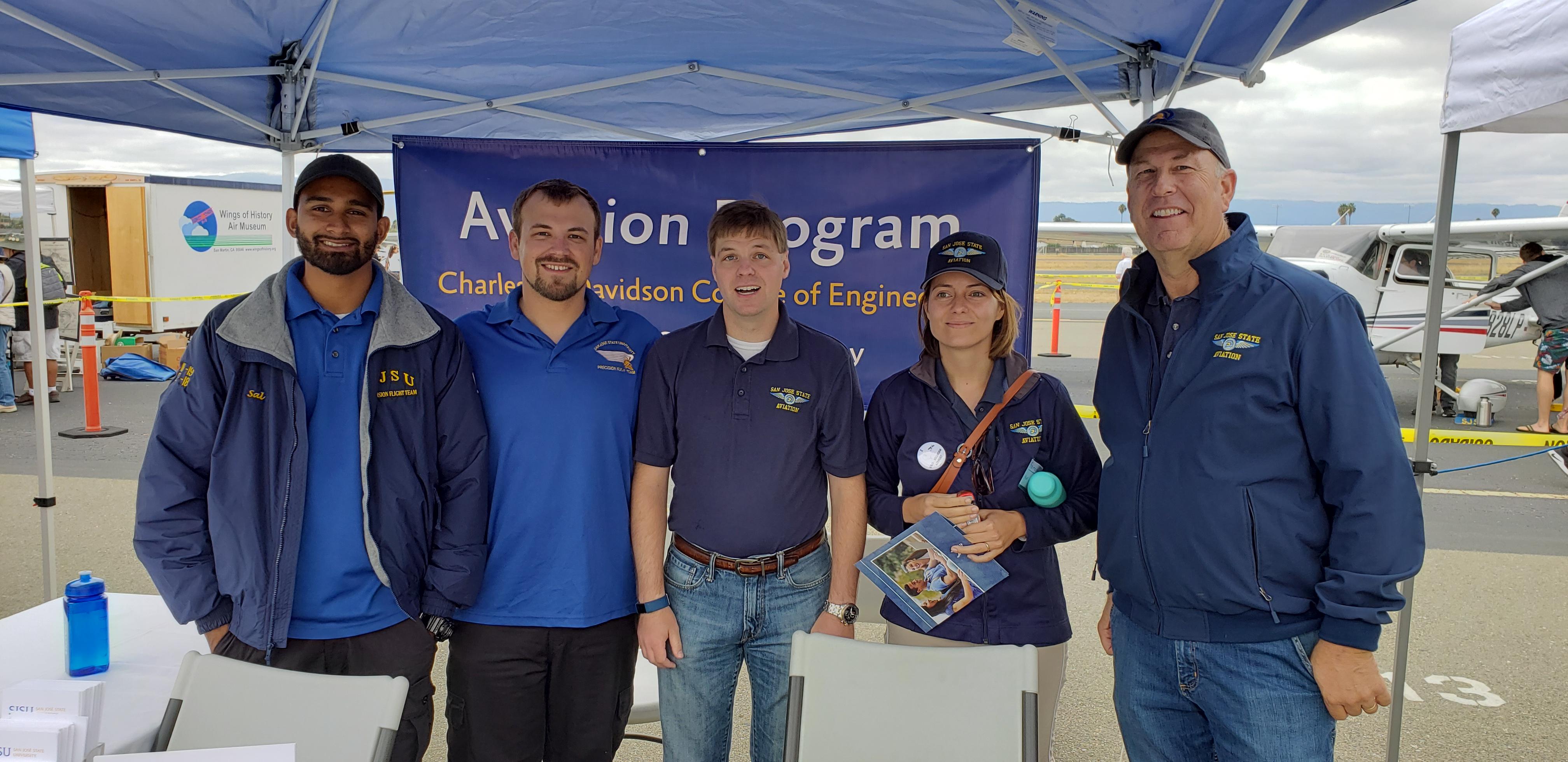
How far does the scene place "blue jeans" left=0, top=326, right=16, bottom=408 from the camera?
32.9ft

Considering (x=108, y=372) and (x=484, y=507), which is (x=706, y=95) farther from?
A: (x=108, y=372)

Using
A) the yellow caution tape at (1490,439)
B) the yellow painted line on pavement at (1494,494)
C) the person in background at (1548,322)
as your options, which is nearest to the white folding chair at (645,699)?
the yellow caution tape at (1490,439)

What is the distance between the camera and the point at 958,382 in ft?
7.95

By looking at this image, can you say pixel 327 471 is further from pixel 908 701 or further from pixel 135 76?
pixel 135 76

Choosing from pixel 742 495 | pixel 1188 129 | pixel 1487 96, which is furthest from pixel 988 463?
pixel 1487 96

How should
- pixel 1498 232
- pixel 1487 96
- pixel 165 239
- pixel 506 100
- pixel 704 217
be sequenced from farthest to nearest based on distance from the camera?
pixel 165 239 → pixel 1498 232 → pixel 704 217 → pixel 506 100 → pixel 1487 96

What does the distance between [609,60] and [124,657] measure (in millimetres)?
2503

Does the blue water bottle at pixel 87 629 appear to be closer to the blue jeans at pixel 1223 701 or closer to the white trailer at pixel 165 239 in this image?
the blue jeans at pixel 1223 701

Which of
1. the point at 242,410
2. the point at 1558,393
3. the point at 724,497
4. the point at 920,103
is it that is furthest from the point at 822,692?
the point at 1558,393

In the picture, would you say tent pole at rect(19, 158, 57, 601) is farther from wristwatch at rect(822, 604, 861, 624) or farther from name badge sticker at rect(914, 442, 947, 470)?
name badge sticker at rect(914, 442, 947, 470)

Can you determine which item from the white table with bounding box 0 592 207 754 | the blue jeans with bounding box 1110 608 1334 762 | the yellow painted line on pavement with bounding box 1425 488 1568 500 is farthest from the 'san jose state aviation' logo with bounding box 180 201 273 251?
the yellow painted line on pavement with bounding box 1425 488 1568 500

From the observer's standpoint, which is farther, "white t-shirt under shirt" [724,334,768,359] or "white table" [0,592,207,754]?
"white t-shirt under shirt" [724,334,768,359]

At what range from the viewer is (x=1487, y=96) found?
2.71 meters

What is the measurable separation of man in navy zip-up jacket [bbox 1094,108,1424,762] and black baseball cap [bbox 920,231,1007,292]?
0.38 metres
